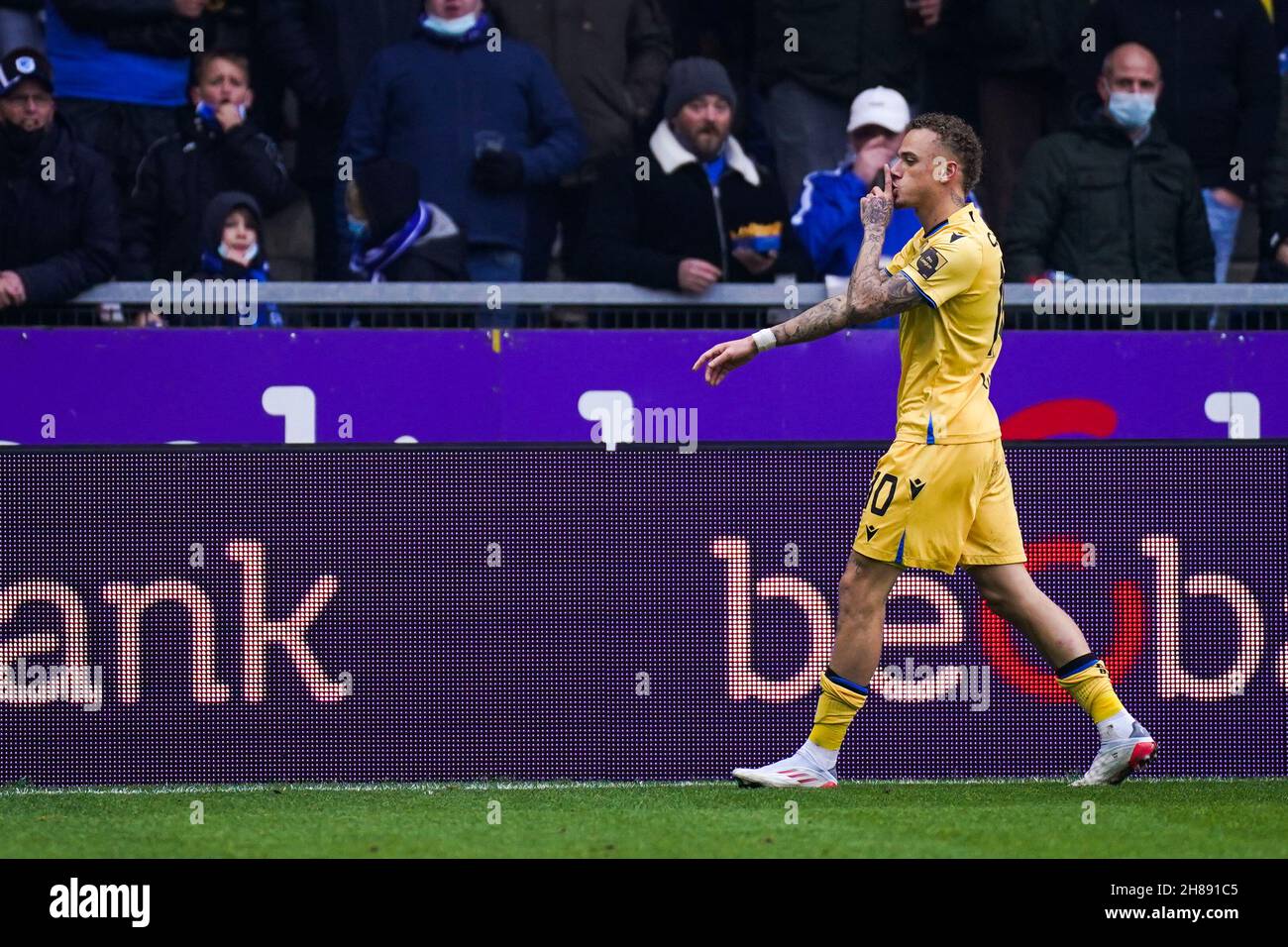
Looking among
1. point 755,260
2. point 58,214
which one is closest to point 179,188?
point 58,214

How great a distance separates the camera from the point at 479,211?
10.7 m

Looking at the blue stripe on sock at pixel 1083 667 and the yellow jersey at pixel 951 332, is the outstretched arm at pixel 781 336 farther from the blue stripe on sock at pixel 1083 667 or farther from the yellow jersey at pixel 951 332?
the blue stripe on sock at pixel 1083 667

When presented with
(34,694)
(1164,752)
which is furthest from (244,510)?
(1164,752)

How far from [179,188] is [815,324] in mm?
4755

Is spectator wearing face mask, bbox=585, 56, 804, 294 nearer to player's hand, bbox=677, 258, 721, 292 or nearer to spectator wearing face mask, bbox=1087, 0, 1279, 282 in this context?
player's hand, bbox=677, 258, 721, 292

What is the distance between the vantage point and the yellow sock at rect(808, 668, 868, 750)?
23.0 ft

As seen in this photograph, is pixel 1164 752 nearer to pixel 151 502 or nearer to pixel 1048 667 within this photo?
pixel 1048 667

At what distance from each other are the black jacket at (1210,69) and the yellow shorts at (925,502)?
4910 millimetres

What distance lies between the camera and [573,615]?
25.3 ft

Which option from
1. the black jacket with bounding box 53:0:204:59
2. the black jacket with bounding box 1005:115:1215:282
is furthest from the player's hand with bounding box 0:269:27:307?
the black jacket with bounding box 1005:115:1215:282

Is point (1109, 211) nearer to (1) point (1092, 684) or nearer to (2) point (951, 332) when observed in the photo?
(2) point (951, 332)

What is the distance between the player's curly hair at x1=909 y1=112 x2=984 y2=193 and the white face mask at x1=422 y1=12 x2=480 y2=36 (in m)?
4.20

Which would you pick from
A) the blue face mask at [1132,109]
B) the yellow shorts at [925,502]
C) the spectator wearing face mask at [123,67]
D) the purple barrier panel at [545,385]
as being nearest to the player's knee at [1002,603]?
the yellow shorts at [925,502]

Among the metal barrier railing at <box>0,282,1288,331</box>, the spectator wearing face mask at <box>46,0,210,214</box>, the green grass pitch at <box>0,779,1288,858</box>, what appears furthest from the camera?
the spectator wearing face mask at <box>46,0,210,214</box>
